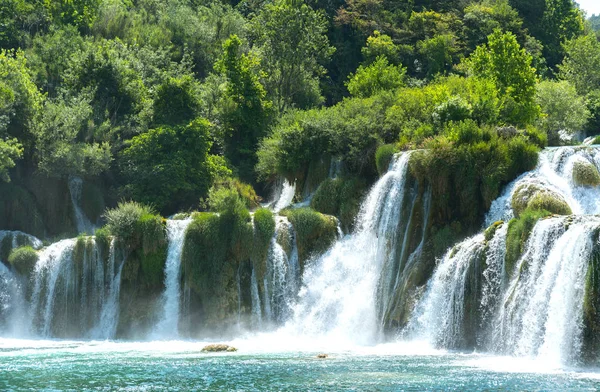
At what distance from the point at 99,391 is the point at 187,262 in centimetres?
1926

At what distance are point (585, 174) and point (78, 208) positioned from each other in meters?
29.6

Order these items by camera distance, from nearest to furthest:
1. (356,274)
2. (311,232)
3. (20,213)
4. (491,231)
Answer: (491,231)
(356,274)
(311,232)
(20,213)

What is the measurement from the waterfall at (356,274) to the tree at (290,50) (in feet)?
71.3

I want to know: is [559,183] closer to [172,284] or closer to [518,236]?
[518,236]

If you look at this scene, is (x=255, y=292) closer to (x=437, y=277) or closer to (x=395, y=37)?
(x=437, y=277)

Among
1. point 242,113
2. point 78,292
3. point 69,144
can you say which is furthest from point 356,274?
point 242,113

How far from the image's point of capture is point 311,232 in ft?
150

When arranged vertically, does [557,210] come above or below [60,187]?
below

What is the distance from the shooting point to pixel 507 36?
58.1 m

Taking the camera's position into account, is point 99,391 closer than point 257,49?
Yes

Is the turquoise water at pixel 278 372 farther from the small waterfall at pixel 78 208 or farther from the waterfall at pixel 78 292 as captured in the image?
the small waterfall at pixel 78 208

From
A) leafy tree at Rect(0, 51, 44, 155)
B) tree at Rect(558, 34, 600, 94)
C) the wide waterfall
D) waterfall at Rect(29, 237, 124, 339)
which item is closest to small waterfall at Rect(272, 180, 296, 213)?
waterfall at Rect(29, 237, 124, 339)

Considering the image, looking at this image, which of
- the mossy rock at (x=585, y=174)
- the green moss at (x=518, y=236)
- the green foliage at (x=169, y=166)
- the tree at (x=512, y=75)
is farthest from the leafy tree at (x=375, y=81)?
the green moss at (x=518, y=236)

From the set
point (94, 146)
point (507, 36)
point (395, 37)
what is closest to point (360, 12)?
point (395, 37)
